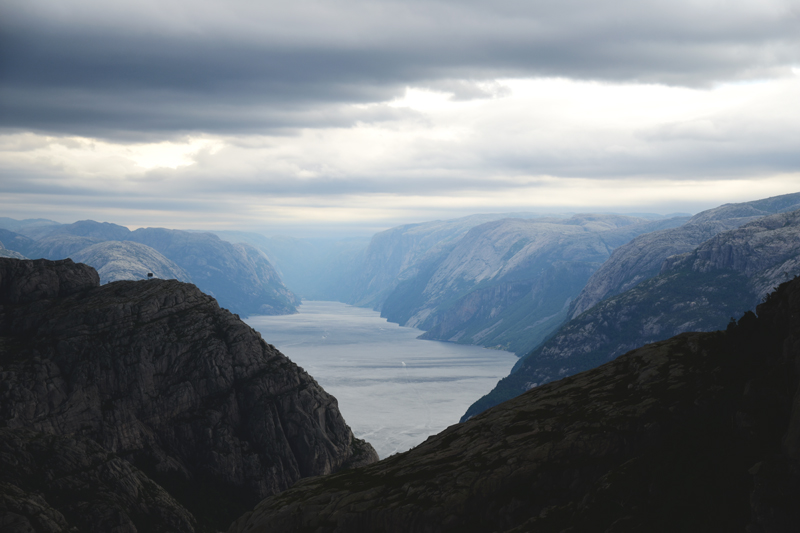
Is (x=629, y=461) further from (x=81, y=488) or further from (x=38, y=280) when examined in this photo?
(x=38, y=280)

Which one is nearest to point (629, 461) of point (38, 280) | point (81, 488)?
point (81, 488)

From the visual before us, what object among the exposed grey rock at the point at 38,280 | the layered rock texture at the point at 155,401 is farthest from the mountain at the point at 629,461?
the exposed grey rock at the point at 38,280

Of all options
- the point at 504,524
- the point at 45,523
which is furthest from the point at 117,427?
the point at 504,524

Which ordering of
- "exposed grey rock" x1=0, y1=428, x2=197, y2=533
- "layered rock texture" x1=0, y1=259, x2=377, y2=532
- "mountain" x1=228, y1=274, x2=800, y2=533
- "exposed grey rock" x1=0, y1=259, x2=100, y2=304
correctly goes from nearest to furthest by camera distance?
"mountain" x1=228, y1=274, x2=800, y2=533 → "exposed grey rock" x1=0, y1=428, x2=197, y2=533 → "layered rock texture" x1=0, y1=259, x2=377, y2=532 → "exposed grey rock" x1=0, y1=259, x2=100, y2=304

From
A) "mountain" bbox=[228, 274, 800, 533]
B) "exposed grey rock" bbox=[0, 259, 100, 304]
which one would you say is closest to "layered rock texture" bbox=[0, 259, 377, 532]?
"exposed grey rock" bbox=[0, 259, 100, 304]

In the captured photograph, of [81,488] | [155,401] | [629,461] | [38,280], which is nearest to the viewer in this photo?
[629,461]

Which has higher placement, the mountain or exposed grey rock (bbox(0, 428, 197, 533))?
the mountain

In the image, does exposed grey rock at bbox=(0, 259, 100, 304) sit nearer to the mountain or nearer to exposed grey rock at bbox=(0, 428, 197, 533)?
exposed grey rock at bbox=(0, 428, 197, 533)
